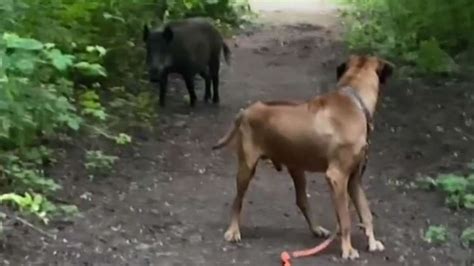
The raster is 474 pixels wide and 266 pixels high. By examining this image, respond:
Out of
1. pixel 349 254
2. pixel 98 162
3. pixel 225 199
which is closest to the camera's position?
pixel 349 254

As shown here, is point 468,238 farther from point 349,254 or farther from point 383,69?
point 383,69

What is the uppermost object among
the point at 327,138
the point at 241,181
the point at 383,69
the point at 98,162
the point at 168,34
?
the point at 383,69

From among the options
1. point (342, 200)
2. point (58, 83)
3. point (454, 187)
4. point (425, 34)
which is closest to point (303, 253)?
point (342, 200)

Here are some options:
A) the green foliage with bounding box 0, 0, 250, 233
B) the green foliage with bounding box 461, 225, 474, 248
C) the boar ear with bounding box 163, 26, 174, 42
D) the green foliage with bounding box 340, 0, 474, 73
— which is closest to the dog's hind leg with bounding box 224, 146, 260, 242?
the green foliage with bounding box 0, 0, 250, 233

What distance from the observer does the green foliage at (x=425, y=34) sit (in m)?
14.5

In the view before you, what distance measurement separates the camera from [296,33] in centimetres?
2227

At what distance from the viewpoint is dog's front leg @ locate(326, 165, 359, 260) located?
6957 mm

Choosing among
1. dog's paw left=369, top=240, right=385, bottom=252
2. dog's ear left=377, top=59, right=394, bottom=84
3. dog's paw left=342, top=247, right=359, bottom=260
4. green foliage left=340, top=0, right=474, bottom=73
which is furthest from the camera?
green foliage left=340, top=0, right=474, bottom=73

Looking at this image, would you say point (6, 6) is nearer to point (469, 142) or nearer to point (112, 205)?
point (112, 205)

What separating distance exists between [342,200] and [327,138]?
41 cm

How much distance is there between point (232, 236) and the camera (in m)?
7.41

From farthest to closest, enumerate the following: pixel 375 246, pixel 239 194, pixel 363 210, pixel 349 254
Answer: pixel 239 194, pixel 363 210, pixel 375 246, pixel 349 254

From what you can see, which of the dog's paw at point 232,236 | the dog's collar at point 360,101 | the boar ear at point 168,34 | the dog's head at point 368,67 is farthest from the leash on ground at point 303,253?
the boar ear at point 168,34

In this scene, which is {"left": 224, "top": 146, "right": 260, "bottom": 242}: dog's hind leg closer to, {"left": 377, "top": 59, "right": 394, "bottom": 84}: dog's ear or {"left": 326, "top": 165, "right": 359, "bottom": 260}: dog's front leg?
{"left": 326, "top": 165, "right": 359, "bottom": 260}: dog's front leg
